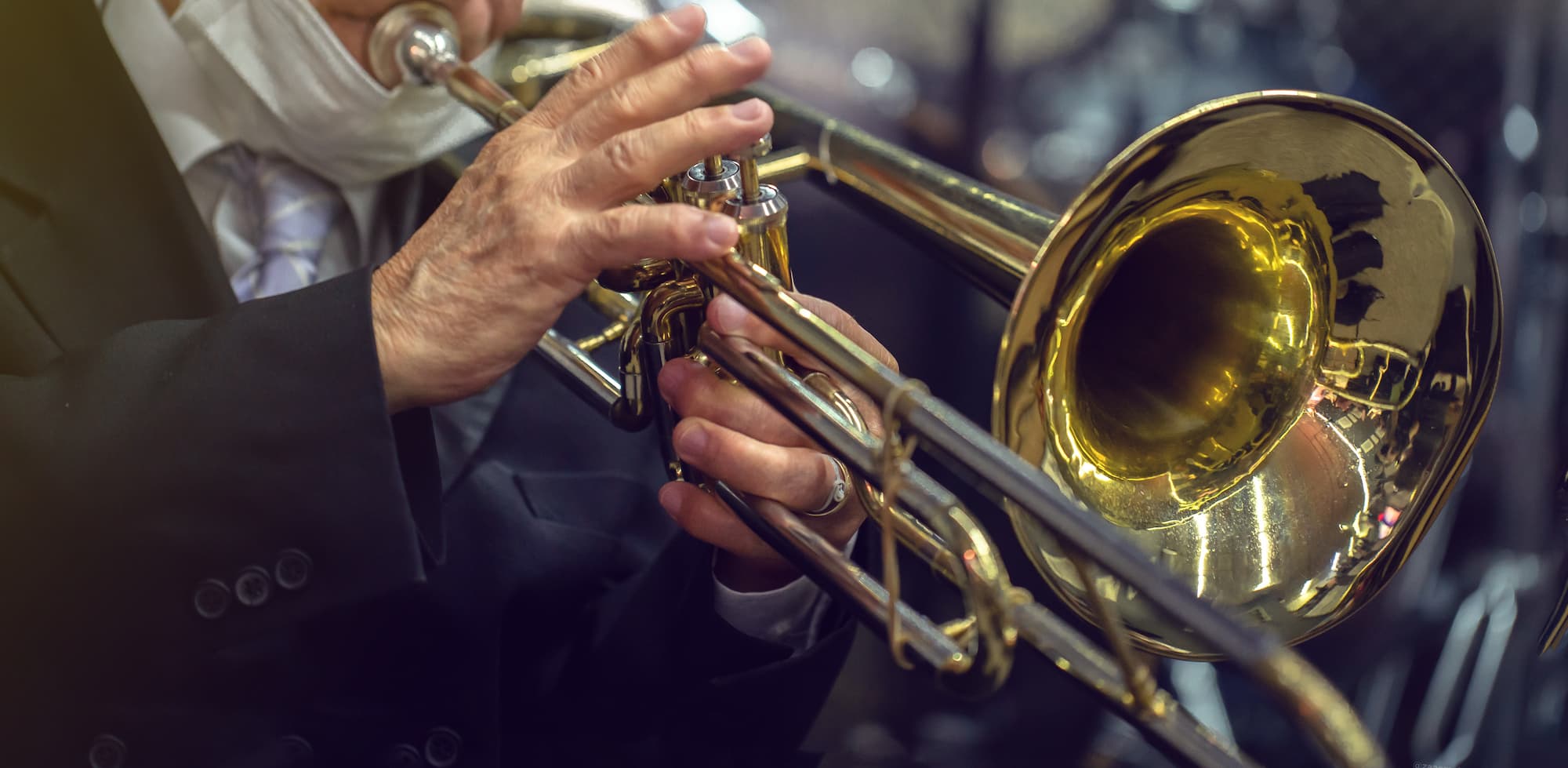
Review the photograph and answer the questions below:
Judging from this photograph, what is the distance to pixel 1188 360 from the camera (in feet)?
3.02

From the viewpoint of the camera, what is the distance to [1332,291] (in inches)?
34.6

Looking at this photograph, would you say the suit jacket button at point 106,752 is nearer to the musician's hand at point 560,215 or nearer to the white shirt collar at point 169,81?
the musician's hand at point 560,215

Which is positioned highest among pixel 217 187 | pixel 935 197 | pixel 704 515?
pixel 935 197

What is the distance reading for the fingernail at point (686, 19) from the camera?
77cm

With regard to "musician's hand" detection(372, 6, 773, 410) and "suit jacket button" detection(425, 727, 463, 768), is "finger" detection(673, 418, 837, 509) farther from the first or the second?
"suit jacket button" detection(425, 727, 463, 768)

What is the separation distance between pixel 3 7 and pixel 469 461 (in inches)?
24.8

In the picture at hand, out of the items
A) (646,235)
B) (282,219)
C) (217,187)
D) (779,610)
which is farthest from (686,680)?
(217,187)

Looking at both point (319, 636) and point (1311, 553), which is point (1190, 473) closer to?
point (1311, 553)

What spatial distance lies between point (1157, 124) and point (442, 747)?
63.0 inches

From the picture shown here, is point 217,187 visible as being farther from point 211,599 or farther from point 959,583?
point 959,583

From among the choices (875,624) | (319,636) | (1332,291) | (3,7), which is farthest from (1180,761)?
(3,7)

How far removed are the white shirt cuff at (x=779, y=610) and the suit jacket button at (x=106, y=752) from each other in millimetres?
527

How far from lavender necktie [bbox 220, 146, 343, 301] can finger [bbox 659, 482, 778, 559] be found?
532mm

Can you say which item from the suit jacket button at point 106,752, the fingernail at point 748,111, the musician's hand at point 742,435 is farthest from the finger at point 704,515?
the suit jacket button at point 106,752
